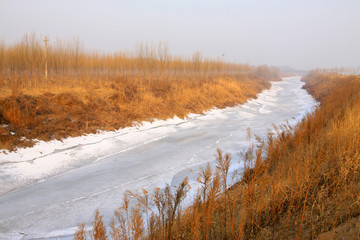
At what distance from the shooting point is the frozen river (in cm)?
432

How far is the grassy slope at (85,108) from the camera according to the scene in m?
7.63

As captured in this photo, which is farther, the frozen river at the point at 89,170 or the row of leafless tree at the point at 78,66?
the row of leafless tree at the point at 78,66

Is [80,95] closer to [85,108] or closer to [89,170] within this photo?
[85,108]

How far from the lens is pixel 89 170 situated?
655cm

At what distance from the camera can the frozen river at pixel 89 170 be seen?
14.2 ft

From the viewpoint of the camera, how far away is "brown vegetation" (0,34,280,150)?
8.01m

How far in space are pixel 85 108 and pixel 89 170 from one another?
14.7ft

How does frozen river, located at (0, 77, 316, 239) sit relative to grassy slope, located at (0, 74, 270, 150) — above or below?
below

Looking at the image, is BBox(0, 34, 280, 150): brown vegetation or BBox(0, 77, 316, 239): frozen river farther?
BBox(0, 34, 280, 150): brown vegetation

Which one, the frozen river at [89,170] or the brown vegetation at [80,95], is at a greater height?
the brown vegetation at [80,95]

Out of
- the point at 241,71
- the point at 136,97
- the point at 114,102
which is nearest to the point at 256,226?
the point at 114,102

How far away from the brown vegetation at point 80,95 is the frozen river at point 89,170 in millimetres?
738

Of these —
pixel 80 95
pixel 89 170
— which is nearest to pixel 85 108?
pixel 80 95

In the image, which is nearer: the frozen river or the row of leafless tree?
the frozen river
